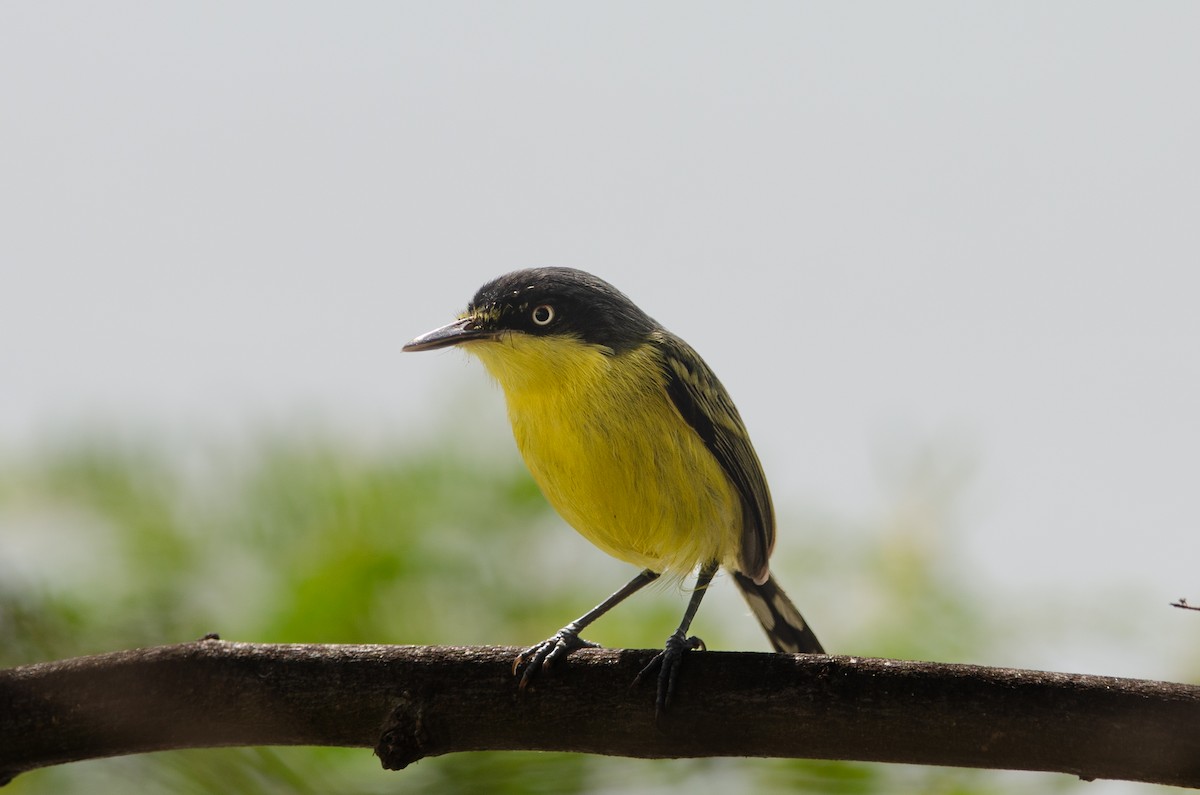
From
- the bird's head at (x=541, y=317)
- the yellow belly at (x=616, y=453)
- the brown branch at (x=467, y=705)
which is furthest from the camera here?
the bird's head at (x=541, y=317)

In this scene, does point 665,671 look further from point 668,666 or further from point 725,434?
point 725,434

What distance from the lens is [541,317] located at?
103 inches

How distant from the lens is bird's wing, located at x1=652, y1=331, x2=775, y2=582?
8.61 feet

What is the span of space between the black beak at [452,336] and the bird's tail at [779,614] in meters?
1.01

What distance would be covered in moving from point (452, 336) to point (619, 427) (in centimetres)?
45

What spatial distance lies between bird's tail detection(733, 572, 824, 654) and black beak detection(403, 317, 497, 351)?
39.7 inches

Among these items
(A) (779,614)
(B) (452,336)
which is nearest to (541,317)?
(B) (452,336)

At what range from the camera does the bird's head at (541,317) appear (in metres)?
2.58

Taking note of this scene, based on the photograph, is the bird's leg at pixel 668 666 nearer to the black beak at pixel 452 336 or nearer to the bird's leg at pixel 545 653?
the bird's leg at pixel 545 653

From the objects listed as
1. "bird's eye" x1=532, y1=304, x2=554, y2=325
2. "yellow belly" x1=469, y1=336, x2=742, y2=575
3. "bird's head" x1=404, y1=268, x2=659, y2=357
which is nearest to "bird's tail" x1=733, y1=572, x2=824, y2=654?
"yellow belly" x1=469, y1=336, x2=742, y2=575

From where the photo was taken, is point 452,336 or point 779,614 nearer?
point 452,336

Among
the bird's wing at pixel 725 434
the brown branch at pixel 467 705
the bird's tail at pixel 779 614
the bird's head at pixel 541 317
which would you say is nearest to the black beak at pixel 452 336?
the bird's head at pixel 541 317

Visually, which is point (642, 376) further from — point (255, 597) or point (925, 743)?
point (255, 597)

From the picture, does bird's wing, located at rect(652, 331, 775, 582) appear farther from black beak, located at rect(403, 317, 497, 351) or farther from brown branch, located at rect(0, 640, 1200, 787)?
brown branch, located at rect(0, 640, 1200, 787)
